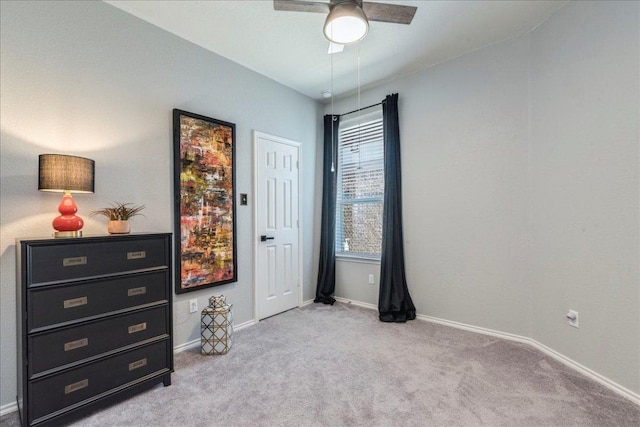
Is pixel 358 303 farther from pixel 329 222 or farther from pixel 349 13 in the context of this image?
pixel 349 13

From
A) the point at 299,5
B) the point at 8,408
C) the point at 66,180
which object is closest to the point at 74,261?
the point at 66,180

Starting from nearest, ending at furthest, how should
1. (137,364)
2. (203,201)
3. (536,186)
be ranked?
(137,364) < (536,186) < (203,201)

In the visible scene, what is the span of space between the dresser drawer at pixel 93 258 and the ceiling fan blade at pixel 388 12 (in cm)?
202

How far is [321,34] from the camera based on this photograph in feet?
8.65

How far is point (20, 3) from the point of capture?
187 centimetres

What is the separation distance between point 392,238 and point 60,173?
2.92 meters

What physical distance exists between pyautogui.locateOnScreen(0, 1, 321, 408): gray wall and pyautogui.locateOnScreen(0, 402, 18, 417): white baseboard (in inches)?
0.6

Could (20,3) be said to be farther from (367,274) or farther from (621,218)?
(621,218)

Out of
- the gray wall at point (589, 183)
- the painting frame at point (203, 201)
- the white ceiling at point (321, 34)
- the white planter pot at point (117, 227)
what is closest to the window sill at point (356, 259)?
the painting frame at point (203, 201)

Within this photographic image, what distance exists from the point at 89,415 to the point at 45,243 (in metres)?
1.07

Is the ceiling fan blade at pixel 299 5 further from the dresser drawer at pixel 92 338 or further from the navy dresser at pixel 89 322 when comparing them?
the dresser drawer at pixel 92 338

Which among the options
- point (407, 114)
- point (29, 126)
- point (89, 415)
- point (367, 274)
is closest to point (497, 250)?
point (367, 274)

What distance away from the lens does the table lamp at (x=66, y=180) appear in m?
1.72

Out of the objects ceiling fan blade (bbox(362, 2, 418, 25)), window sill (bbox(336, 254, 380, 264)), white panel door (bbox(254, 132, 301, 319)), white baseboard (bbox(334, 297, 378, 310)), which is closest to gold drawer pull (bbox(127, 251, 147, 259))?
white panel door (bbox(254, 132, 301, 319))
